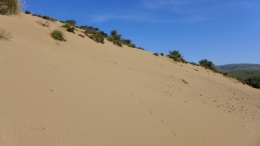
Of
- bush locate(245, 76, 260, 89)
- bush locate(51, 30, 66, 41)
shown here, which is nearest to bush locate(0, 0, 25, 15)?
bush locate(51, 30, 66, 41)

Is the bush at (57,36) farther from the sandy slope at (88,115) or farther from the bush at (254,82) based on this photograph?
the bush at (254,82)

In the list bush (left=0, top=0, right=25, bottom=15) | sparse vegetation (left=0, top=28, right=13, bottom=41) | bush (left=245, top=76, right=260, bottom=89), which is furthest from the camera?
bush (left=245, top=76, right=260, bottom=89)

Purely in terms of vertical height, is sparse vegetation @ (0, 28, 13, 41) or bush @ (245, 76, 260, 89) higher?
sparse vegetation @ (0, 28, 13, 41)

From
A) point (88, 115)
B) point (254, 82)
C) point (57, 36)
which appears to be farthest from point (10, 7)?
point (254, 82)

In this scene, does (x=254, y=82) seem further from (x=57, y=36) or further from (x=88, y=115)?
(x=88, y=115)

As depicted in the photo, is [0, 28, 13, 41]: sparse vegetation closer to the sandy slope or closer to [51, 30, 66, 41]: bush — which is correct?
the sandy slope

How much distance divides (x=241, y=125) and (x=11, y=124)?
6188mm

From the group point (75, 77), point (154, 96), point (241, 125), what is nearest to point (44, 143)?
point (75, 77)

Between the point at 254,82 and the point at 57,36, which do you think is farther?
the point at 254,82

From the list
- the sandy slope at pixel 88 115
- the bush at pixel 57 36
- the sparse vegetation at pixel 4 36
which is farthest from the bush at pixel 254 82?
the sparse vegetation at pixel 4 36

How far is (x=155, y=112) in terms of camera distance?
5.66m

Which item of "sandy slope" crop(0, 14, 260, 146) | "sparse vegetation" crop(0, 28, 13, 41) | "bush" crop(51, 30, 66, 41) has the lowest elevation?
"sandy slope" crop(0, 14, 260, 146)

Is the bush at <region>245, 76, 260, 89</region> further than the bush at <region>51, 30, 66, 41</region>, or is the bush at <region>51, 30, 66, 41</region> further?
the bush at <region>245, 76, 260, 89</region>

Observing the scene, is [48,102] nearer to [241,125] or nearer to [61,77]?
[61,77]
